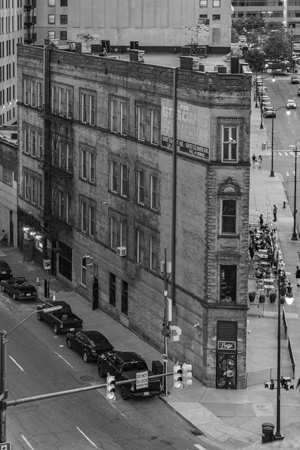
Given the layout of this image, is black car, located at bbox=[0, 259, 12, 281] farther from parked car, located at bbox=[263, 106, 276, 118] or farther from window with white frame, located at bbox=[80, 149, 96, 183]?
parked car, located at bbox=[263, 106, 276, 118]

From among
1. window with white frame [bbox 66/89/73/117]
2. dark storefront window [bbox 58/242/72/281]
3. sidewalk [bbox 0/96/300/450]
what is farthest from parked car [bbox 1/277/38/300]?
window with white frame [bbox 66/89/73/117]

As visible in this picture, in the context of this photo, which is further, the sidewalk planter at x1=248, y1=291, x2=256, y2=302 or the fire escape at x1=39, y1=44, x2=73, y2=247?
the fire escape at x1=39, y1=44, x2=73, y2=247

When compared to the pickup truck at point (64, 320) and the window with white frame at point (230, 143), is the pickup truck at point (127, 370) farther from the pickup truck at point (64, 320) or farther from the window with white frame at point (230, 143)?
the window with white frame at point (230, 143)

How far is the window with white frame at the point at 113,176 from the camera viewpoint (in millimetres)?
73125

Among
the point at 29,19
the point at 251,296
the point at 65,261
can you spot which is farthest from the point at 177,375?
the point at 29,19

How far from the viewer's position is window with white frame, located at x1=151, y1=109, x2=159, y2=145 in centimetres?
6681

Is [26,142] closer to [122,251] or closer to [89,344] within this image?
[122,251]

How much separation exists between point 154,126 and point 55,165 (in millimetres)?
17752

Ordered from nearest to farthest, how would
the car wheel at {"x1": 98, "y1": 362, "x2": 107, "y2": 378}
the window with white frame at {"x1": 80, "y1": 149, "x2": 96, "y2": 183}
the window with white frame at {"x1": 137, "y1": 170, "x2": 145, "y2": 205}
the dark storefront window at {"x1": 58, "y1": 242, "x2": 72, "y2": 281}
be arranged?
the car wheel at {"x1": 98, "y1": 362, "x2": 107, "y2": 378}, the window with white frame at {"x1": 137, "y1": 170, "x2": 145, "y2": 205}, the window with white frame at {"x1": 80, "y1": 149, "x2": 96, "y2": 183}, the dark storefront window at {"x1": 58, "y1": 242, "x2": 72, "y2": 281}

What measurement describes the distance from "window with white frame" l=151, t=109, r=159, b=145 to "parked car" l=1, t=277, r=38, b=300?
16801mm

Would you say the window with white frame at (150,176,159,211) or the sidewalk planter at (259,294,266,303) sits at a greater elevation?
the window with white frame at (150,176,159,211)

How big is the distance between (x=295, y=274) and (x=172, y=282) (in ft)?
78.5

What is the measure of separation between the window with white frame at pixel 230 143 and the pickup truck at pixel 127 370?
1171cm

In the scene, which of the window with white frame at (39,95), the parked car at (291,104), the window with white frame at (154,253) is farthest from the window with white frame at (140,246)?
the parked car at (291,104)
